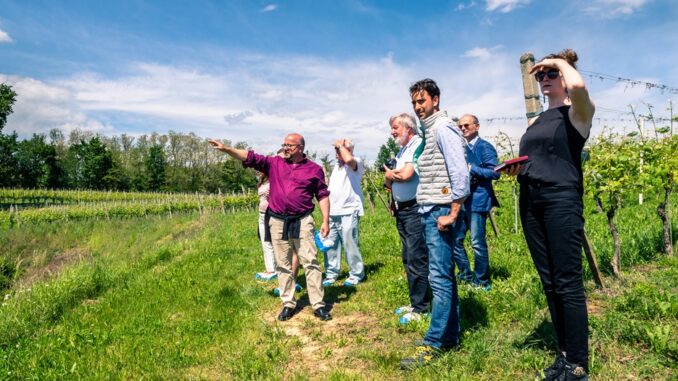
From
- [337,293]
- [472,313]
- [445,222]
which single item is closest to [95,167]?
[337,293]

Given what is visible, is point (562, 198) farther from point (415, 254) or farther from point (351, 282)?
point (351, 282)

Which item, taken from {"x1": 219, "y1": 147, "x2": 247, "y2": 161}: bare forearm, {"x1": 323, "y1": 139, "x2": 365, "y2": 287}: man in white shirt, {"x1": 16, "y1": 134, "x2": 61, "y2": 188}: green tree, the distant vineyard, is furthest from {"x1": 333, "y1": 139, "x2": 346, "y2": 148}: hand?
{"x1": 16, "y1": 134, "x2": 61, "y2": 188}: green tree

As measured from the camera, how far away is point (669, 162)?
5.29 metres

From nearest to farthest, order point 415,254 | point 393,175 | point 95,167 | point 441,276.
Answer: point 441,276, point 393,175, point 415,254, point 95,167

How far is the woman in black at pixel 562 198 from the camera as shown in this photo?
2.60 meters

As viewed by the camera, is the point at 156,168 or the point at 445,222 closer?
the point at 445,222

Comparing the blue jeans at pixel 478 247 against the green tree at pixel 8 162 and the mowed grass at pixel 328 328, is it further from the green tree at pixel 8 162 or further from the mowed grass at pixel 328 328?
the green tree at pixel 8 162

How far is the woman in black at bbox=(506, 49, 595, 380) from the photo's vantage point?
2602mm

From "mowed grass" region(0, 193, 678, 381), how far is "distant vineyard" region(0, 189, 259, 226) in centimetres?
2074

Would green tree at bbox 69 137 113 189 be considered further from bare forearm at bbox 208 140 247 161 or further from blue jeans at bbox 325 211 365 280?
bare forearm at bbox 208 140 247 161

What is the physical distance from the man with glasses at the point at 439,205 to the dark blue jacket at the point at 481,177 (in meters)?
1.61

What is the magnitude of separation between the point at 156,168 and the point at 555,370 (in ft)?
271

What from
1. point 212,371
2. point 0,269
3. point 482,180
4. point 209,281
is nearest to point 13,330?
point 209,281

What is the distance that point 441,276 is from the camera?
131 inches
